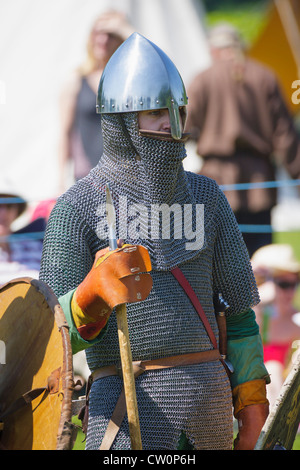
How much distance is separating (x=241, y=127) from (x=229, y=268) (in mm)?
4970

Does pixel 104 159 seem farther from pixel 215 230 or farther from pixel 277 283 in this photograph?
pixel 277 283

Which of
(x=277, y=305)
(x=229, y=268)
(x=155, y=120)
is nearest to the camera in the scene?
(x=155, y=120)

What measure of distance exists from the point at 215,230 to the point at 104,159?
0.53 m

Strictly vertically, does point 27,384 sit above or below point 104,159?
below

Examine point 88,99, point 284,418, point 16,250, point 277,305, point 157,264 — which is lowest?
point 277,305

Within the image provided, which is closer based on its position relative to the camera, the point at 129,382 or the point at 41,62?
the point at 129,382

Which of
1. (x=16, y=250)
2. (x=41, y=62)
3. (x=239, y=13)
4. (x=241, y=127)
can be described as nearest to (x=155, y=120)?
(x=16, y=250)

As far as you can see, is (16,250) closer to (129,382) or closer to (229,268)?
(229,268)

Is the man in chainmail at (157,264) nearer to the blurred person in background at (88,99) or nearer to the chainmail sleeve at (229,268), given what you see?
the chainmail sleeve at (229,268)

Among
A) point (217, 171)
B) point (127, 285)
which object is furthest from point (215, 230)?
point (217, 171)

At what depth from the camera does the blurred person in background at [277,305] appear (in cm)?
688

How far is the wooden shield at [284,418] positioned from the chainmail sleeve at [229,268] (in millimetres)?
498

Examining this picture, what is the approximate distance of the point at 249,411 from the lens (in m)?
3.82
